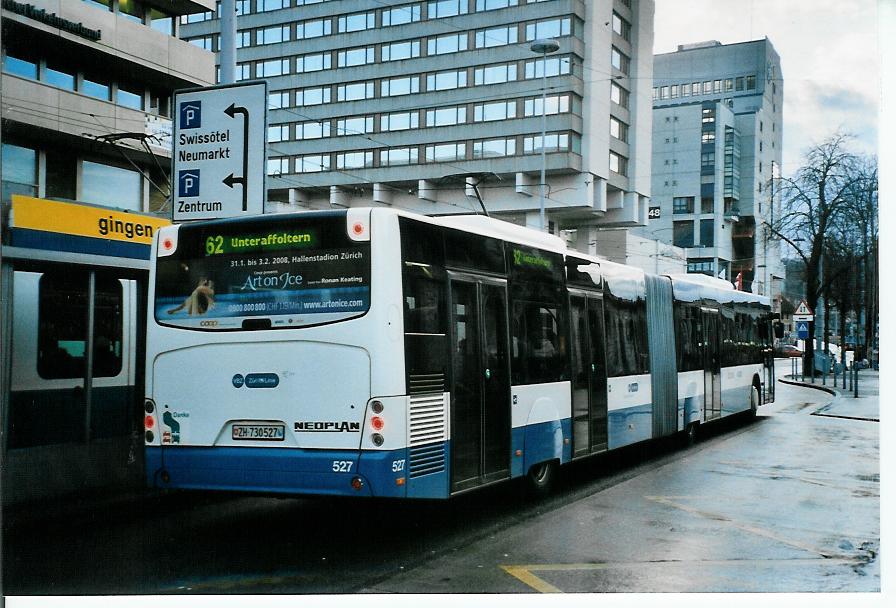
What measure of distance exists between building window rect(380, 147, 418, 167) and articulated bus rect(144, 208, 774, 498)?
28.5m

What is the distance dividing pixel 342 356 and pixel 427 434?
95cm

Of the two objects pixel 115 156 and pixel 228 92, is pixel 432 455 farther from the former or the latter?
pixel 115 156

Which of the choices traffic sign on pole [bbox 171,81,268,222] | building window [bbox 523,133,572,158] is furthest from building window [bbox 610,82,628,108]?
traffic sign on pole [bbox 171,81,268,222]

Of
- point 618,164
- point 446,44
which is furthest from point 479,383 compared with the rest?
point 618,164

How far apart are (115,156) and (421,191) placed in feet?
53.9

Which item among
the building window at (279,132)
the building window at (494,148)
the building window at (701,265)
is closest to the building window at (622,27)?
the building window at (494,148)

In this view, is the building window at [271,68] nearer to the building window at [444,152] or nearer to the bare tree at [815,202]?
the building window at [444,152]

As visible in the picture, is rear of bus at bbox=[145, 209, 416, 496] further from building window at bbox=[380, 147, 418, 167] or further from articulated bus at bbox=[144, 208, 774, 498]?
building window at bbox=[380, 147, 418, 167]

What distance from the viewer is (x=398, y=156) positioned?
130 feet

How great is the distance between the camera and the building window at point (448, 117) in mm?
40500

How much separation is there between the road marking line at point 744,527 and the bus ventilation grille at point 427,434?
122 inches

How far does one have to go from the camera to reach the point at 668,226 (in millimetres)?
69312

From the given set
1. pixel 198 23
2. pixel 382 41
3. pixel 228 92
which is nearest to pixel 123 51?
pixel 198 23

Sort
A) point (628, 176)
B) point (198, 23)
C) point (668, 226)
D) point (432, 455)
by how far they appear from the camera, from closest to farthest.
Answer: point (432, 455) → point (198, 23) → point (628, 176) → point (668, 226)
